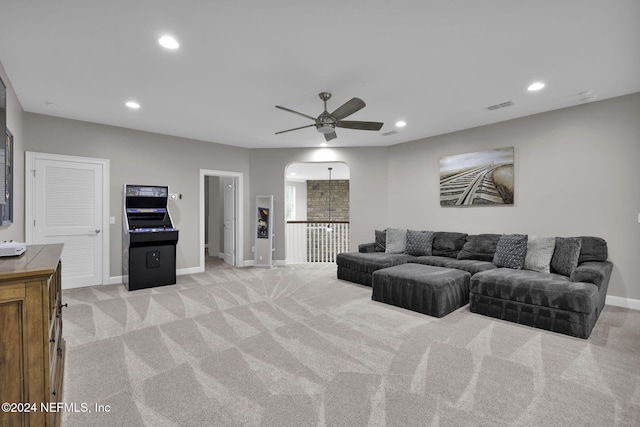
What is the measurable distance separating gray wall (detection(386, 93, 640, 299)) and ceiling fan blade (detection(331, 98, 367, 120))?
2.99m

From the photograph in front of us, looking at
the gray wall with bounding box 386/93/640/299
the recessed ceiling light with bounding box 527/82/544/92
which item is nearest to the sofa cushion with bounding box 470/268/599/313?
the gray wall with bounding box 386/93/640/299

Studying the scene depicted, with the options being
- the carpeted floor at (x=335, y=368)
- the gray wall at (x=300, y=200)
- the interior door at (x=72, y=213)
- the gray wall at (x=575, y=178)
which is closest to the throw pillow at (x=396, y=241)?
the gray wall at (x=575, y=178)

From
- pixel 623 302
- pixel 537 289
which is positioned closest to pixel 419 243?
pixel 537 289

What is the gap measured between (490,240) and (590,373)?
8.55 feet

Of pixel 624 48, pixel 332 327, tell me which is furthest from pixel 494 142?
pixel 332 327

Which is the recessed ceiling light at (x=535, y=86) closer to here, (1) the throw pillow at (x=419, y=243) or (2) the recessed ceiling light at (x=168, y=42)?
(1) the throw pillow at (x=419, y=243)

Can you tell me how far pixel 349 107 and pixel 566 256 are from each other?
325 centimetres

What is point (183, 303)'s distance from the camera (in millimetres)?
4023

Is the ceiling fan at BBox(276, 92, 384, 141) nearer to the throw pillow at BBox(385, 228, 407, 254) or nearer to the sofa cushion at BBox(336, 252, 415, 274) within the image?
the sofa cushion at BBox(336, 252, 415, 274)

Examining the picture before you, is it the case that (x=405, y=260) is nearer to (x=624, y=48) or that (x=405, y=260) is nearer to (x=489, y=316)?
(x=489, y=316)

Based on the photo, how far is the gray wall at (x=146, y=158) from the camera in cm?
457

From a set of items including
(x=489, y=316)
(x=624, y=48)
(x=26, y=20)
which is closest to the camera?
(x=26, y=20)

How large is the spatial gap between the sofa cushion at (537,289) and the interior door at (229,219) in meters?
4.98

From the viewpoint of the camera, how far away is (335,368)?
7.80 feet
